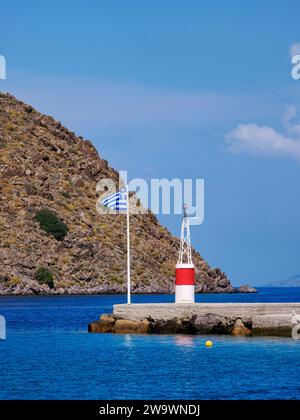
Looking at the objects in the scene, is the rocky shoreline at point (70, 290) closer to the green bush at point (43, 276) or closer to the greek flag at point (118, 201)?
the green bush at point (43, 276)

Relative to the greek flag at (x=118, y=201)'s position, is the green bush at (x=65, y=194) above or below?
above

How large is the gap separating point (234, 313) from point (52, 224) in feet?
344

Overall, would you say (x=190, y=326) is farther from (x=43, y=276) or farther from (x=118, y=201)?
(x=43, y=276)

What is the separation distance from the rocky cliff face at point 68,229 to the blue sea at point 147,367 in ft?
303

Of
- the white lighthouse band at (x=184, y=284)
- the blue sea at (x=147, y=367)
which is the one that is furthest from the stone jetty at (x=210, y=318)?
the white lighthouse band at (x=184, y=284)

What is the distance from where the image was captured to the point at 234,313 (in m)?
55.2

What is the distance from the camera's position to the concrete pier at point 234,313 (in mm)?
53500

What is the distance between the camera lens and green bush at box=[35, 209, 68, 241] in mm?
157625

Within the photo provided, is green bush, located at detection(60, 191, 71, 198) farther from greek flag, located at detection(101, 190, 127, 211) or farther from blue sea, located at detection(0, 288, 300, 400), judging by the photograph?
greek flag, located at detection(101, 190, 127, 211)

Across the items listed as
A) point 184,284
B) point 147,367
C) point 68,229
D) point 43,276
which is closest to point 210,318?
point 184,284

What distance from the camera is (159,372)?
138 feet

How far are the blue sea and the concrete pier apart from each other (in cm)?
111

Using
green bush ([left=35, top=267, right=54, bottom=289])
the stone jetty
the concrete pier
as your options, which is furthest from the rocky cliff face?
the concrete pier
